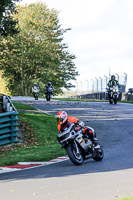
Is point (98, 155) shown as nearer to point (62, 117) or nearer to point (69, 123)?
point (69, 123)

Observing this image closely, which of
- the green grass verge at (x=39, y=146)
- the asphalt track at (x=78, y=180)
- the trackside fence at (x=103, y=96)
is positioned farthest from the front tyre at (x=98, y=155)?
the trackside fence at (x=103, y=96)

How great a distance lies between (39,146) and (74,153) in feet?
17.5

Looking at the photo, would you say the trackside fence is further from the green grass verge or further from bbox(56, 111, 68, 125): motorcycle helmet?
bbox(56, 111, 68, 125): motorcycle helmet

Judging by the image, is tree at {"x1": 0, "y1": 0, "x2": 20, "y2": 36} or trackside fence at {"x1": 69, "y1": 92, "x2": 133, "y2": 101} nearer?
tree at {"x1": 0, "y1": 0, "x2": 20, "y2": 36}

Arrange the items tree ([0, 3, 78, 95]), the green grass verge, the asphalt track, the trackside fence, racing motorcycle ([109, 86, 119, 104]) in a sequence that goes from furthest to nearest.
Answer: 1. tree ([0, 3, 78, 95])
2. the trackside fence
3. racing motorcycle ([109, 86, 119, 104])
4. the green grass verge
5. the asphalt track

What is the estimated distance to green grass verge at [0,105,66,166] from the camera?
42.3 ft

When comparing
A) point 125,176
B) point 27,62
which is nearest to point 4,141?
point 125,176

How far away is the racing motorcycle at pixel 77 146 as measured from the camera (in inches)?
424

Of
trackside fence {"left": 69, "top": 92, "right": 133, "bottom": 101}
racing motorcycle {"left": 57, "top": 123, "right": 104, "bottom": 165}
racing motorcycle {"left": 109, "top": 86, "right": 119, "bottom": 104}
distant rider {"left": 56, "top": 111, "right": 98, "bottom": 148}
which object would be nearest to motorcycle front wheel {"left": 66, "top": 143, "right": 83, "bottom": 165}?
racing motorcycle {"left": 57, "top": 123, "right": 104, "bottom": 165}

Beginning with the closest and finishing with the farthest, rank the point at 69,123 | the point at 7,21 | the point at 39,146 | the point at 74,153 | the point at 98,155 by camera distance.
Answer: the point at 74,153 → the point at 69,123 → the point at 98,155 → the point at 39,146 → the point at 7,21

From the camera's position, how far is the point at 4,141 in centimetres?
1709

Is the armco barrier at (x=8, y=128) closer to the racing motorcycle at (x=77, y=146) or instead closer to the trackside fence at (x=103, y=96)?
the racing motorcycle at (x=77, y=146)

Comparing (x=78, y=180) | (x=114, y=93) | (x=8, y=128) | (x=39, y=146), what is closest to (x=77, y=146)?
(x=78, y=180)

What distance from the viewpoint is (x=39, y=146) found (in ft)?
52.8
